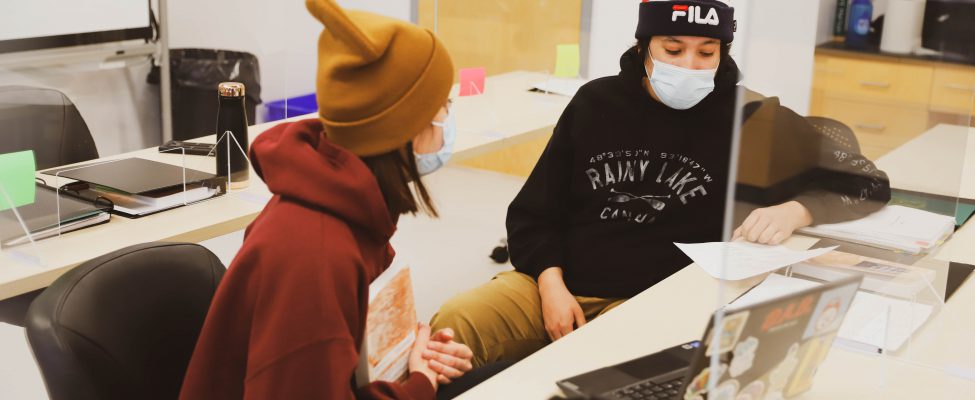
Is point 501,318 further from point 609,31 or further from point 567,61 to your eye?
point 609,31

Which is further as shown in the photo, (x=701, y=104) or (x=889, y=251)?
(x=701, y=104)

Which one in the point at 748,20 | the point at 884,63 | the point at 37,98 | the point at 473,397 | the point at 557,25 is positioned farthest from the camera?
Answer: the point at 557,25

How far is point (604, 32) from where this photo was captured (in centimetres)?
448

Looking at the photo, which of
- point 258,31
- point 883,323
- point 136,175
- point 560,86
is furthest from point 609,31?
point 883,323

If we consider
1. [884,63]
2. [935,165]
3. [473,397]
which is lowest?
[473,397]

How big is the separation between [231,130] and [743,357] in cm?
146

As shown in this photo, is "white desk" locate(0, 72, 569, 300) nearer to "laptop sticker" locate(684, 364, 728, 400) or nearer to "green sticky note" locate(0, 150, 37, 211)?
"green sticky note" locate(0, 150, 37, 211)

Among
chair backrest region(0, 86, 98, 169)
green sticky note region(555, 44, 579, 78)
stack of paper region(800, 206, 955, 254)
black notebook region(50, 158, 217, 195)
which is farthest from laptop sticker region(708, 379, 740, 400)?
green sticky note region(555, 44, 579, 78)

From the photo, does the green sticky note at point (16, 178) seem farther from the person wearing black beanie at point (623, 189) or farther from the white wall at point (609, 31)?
the white wall at point (609, 31)

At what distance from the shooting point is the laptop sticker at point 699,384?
1.00 m

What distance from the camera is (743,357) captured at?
1.00 m

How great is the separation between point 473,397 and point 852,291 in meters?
0.48

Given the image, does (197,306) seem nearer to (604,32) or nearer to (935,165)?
(935,165)

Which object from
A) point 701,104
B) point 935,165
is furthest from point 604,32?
point 935,165
